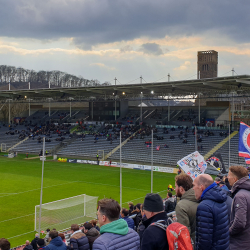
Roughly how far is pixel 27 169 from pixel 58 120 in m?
27.3

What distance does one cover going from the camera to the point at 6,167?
36219mm

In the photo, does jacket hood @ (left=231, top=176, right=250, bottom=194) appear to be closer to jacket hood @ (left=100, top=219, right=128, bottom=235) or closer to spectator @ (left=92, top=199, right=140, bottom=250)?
spectator @ (left=92, top=199, right=140, bottom=250)

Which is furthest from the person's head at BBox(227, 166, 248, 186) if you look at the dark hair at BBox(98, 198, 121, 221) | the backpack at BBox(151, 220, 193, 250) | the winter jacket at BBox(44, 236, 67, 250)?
the winter jacket at BBox(44, 236, 67, 250)

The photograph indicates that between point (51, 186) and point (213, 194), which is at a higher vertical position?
point (213, 194)

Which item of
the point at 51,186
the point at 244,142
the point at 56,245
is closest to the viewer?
the point at 56,245

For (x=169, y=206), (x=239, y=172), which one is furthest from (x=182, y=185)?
(x=169, y=206)

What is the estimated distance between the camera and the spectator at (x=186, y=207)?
460 cm

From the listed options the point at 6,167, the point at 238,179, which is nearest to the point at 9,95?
the point at 6,167

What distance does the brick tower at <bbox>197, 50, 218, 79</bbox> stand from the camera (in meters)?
109

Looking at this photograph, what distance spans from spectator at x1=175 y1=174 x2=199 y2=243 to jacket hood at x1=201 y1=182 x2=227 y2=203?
1.41 feet

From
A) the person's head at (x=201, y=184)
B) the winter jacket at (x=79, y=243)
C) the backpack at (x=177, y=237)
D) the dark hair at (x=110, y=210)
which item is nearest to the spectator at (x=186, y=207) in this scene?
the person's head at (x=201, y=184)

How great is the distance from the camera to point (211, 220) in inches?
163

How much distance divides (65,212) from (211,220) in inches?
509

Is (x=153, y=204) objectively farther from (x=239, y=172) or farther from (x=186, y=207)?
(x=239, y=172)
